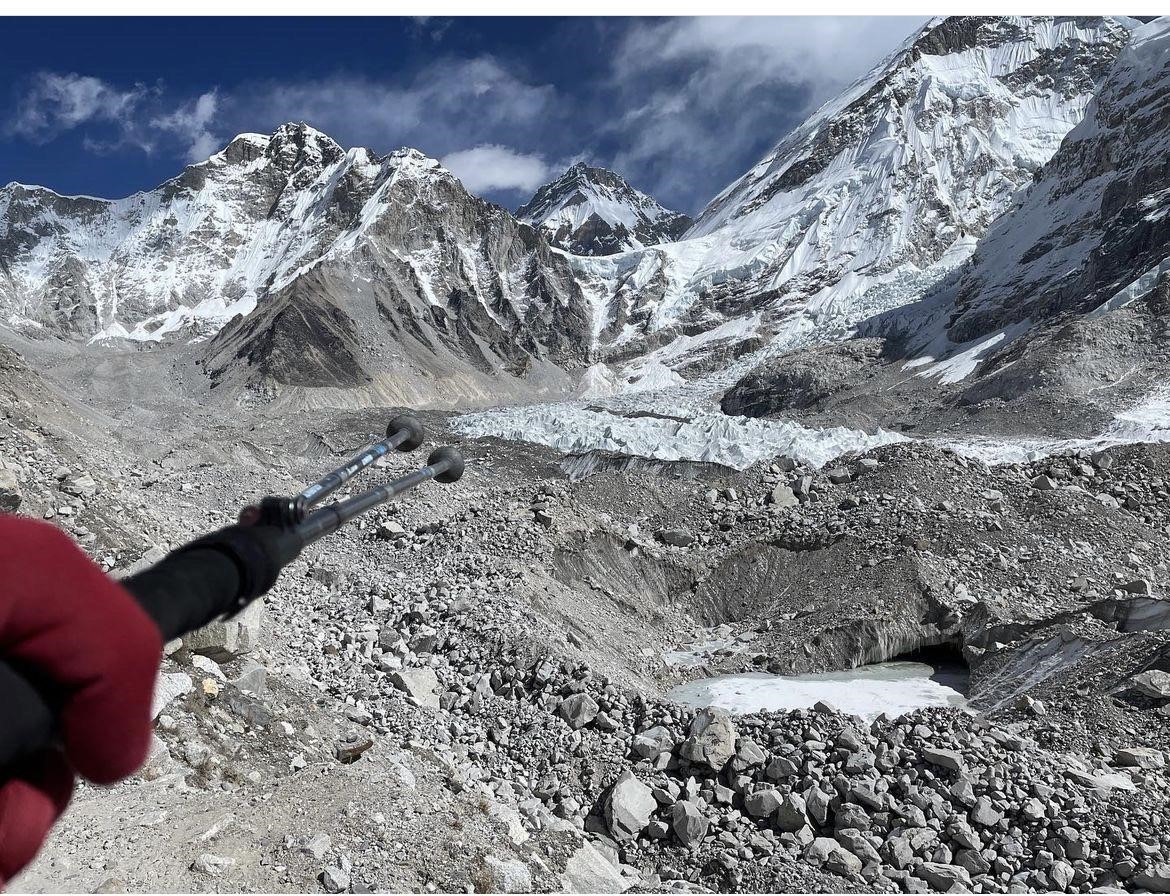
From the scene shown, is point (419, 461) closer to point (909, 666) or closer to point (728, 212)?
point (909, 666)

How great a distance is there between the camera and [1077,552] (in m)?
18.5

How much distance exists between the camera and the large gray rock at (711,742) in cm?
955

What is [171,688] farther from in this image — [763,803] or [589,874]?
[763,803]

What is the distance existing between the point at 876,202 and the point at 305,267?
10055 centimetres

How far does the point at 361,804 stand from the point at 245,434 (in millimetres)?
36931

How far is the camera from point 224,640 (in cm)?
858

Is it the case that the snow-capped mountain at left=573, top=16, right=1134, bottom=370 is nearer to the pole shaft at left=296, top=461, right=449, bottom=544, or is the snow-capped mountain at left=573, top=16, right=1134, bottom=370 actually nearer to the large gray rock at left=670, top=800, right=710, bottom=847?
the large gray rock at left=670, top=800, right=710, bottom=847

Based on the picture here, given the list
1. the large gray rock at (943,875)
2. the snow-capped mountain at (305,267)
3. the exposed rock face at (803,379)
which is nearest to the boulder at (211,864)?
the large gray rock at (943,875)

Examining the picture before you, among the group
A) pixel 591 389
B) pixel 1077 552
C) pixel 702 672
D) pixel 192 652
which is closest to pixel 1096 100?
pixel 591 389

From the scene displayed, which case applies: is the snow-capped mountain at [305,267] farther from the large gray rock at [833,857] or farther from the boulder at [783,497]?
the large gray rock at [833,857]

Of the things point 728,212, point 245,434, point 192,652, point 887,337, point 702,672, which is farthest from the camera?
point 728,212

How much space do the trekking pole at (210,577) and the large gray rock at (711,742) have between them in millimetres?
7894

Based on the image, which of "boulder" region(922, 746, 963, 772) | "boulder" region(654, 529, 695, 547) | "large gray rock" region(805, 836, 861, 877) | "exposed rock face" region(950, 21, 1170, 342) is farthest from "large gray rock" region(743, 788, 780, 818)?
"exposed rock face" region(950, 21, 1170, 342)

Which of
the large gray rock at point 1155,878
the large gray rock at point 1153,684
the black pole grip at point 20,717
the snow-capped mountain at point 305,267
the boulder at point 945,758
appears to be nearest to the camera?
the black pole grip at point 20,717
